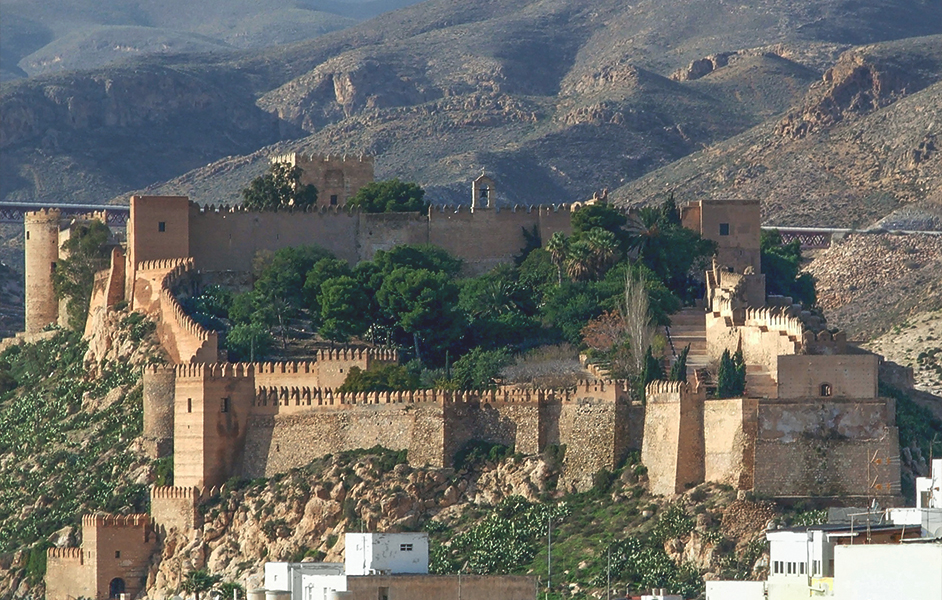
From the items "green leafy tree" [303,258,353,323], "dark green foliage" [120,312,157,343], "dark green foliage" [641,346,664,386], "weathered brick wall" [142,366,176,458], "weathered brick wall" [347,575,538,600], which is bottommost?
"weathered brick wall" [347,575,538,600]

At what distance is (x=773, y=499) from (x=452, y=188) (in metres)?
72.3

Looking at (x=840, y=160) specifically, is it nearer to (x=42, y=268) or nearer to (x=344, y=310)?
(x=42, y=268)

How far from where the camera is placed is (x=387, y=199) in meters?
82.9

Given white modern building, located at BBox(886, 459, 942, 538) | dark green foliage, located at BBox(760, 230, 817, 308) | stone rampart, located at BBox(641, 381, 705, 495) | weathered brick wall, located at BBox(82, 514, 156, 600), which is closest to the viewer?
white modern building, located at BBox(886, 459, 942, 538)

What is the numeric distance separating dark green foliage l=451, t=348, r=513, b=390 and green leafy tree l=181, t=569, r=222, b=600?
26.0 feet

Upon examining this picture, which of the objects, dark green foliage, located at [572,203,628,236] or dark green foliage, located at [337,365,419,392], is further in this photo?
dark green foliage, located at [572,203,628,236]

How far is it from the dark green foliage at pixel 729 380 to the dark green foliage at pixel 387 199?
17.2 meters

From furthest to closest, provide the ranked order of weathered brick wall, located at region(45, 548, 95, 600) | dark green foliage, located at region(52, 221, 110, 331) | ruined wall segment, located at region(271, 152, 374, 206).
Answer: ruined wall segment, located at region(271, 152, 374, 206), dark green foliage, located at region(52, 221, 110, 331), weathered brick wall, located at region(45, 548, 95, 600)

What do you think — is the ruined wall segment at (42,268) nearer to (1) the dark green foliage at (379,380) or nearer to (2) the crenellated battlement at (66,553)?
(2) the crenellated battlement at (66,553)

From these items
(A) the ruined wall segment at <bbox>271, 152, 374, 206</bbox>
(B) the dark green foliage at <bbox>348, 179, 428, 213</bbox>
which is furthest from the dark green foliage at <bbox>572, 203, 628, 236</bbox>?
(A) the ruined wall segment at <bbox>271, 152, 374, 206</bbox>

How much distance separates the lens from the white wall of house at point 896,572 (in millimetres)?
34281

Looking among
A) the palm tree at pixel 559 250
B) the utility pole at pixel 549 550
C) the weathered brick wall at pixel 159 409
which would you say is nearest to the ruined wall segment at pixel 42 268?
the weathered brick wall at pixel 159 409

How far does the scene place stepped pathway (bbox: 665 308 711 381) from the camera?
236 feet

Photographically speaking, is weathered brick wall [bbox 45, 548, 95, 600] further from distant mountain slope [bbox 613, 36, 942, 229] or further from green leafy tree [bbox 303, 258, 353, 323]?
distant mountain slope [bbox 613, 36, 942, 229]
